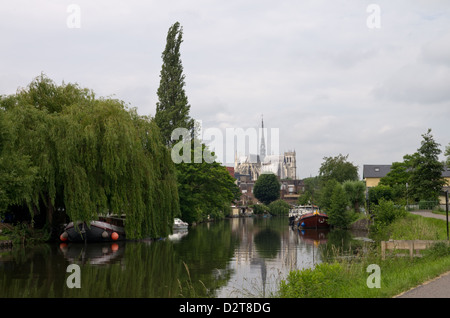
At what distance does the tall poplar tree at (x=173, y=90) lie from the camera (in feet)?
195

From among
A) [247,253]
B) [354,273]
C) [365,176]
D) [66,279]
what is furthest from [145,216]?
[365,176]

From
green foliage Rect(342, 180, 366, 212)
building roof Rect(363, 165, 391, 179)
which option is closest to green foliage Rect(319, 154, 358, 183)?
building roof Rect(363, 165, 391, 179)

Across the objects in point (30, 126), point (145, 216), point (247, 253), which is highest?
point (30, 126)

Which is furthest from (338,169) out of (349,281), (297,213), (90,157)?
(349,281)

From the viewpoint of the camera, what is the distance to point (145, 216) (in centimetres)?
3194

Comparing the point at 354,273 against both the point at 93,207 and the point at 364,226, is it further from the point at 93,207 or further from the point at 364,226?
the point at 364,226

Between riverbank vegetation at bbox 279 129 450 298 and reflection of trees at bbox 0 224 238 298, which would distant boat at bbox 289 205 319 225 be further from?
reflection of trees at bbox 0 224 238 298

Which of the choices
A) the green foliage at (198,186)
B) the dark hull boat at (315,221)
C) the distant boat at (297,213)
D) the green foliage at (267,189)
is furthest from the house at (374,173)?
the green foliage at (267,189)

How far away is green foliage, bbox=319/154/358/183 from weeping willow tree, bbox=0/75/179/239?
6145cm

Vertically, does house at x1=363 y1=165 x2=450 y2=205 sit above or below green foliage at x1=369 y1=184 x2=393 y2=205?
above

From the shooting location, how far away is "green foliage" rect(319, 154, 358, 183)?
3612 inches

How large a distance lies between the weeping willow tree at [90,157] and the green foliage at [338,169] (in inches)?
2419

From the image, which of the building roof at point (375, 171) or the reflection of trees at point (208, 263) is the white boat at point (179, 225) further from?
the building roof at point (375, 171)
